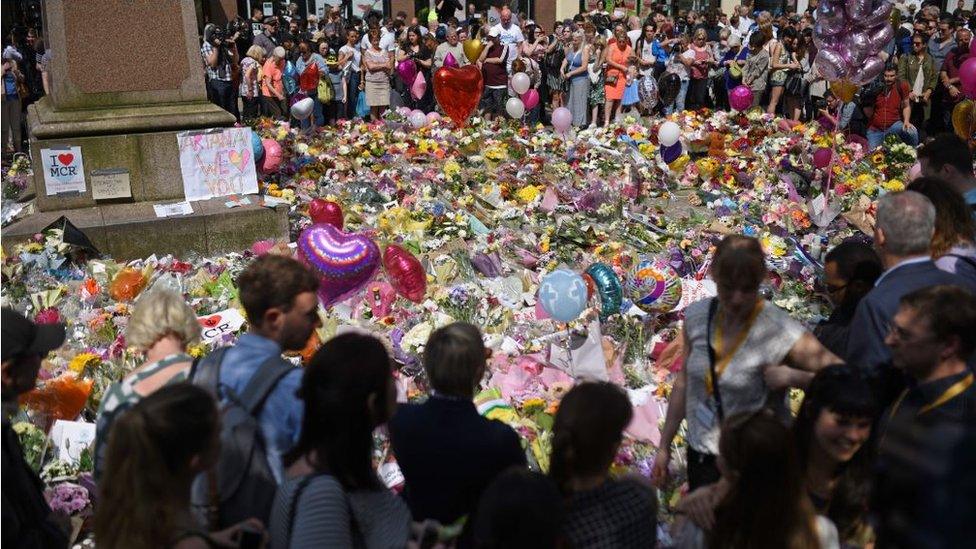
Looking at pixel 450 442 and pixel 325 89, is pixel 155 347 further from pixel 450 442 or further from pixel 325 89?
pixel 325 89

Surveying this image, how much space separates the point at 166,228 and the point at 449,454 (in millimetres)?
4922

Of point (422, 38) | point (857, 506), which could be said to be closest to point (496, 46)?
point (422, 38)

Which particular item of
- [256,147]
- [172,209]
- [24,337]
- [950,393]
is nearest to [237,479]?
[24,337]

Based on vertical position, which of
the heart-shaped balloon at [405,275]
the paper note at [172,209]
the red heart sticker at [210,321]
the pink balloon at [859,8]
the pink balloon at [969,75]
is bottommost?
the red heart sticker at [210,321]

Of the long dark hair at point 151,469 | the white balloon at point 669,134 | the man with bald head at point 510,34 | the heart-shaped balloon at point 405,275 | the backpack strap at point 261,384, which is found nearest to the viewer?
the long dark hair at point 151,469

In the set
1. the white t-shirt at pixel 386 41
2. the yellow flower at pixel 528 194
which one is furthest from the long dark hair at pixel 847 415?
the white t-shirt at pixel 386 41

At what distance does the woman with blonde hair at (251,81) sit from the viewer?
41.5 ft

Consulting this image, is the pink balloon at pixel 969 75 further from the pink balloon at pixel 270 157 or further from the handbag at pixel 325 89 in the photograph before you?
the handbag at pixel 325 89

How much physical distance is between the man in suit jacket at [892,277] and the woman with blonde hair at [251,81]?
1098 cm

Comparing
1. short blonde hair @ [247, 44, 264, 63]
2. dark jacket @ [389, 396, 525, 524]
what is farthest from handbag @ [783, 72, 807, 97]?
dark jacket @ [389, 396, 525, 524]

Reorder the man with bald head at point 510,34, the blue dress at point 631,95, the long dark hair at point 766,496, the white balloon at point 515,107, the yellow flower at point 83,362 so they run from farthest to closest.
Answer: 1. the man with bald head at point 510,34
2. the blue dress at point 631,95
3. the white balloon at point 515,107
4. the yellow flower at point 83,362
5. the long dark hair at point 766,496

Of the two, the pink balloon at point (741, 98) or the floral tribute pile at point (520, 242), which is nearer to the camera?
the floral tribute pile at point (520, 242)

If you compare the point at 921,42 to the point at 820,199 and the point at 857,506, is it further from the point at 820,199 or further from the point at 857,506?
the point at 857,506

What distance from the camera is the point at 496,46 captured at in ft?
42.5
